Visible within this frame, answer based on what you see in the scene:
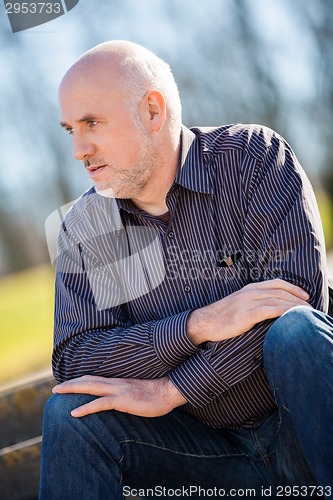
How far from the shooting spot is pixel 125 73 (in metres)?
2.55

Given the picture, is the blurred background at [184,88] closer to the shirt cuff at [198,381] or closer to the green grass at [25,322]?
the green grass at [25,322]

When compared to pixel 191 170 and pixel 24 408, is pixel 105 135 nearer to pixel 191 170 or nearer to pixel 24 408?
pixel 191 170

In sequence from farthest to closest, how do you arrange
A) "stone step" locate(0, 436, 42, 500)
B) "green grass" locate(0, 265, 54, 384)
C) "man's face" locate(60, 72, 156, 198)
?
1. "green grass" locate(0, 265, 54, 384)
2. "stone step" locate(0, 436, 42, 500)
3. "man's face" locate(60, 72, 156, 198)

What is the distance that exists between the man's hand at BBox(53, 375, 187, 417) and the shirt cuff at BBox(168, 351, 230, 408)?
26mm

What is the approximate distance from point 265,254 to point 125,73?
76 centimetres

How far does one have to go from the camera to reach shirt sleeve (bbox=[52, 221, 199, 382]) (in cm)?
235

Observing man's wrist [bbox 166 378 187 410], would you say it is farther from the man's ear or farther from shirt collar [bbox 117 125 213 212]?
the man's ear

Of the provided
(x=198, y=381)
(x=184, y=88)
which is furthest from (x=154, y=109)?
(x=184, y=88)

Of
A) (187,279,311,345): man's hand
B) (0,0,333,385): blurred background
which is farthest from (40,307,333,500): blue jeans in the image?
(0,0,333,385): blurred background

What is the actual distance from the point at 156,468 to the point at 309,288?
701 millimetres

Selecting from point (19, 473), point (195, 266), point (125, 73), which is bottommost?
point (19, 473)

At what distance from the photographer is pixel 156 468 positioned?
2295 millimetres

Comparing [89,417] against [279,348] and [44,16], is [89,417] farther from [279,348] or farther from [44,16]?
[44,16]

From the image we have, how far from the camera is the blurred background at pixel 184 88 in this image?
11102mm
